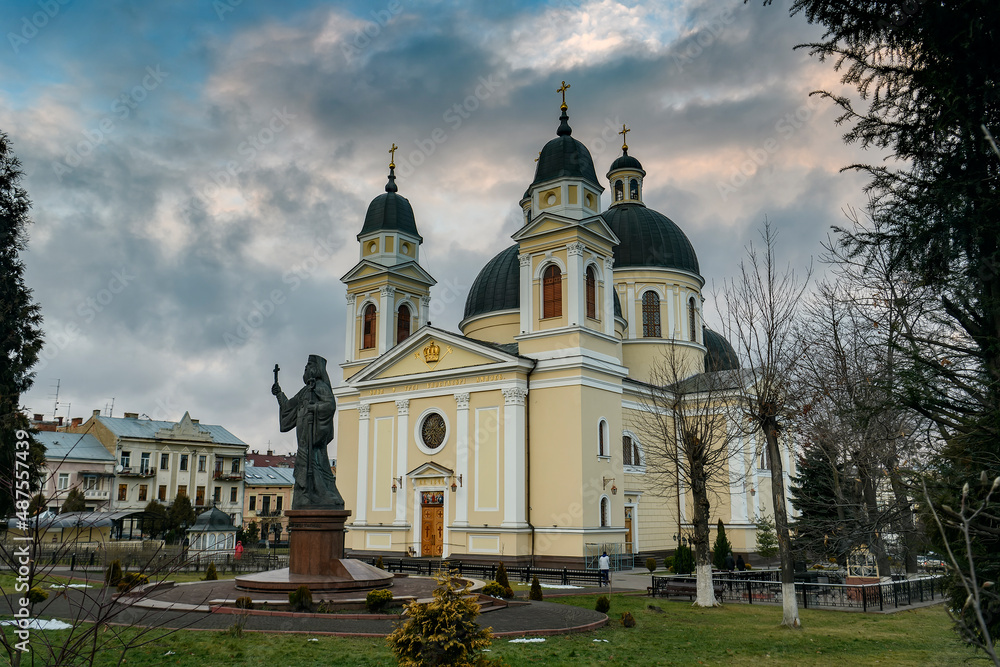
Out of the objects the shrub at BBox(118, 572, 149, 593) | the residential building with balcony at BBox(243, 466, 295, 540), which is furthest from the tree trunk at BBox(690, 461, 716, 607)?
the residential building with balcony at BBox(243, 466, 295, 540)

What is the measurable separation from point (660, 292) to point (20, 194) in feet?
98.0

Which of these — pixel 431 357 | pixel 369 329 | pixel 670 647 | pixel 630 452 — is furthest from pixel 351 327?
pixel 670 647

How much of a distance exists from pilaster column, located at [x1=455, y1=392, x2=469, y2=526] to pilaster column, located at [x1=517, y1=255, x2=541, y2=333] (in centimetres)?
395

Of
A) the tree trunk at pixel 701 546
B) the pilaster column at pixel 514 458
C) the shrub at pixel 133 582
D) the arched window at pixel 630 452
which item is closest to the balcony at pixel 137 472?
the pilaster column at pixel 514 458

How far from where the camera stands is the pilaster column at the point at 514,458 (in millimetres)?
31094

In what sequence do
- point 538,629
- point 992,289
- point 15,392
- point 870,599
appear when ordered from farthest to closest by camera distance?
1. point 15,392
2. point 870,599
3. point 538,629
4. point 992,289

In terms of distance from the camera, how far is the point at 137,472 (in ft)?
190

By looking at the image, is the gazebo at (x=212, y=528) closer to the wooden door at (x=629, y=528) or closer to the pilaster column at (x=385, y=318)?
the pilaster column at (x=385, y=318)

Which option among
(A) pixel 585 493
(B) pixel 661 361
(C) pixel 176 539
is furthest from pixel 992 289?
(C) pixel 176 539

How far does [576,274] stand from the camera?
32469 mm

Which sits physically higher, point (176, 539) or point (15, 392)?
point (15, 392)

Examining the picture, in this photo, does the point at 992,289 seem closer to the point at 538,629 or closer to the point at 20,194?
the point at 538,629

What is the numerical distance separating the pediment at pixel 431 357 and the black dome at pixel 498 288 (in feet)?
17.1

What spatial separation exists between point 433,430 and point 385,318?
765 cm
